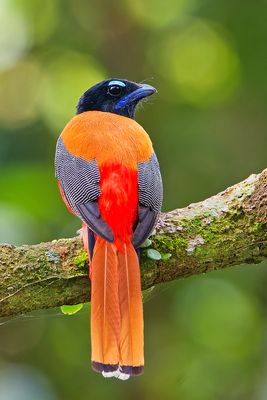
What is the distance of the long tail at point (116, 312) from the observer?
11.2ft

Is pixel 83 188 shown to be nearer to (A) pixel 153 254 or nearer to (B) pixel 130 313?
(A) pixel 153 254

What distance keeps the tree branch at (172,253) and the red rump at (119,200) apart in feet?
0.55

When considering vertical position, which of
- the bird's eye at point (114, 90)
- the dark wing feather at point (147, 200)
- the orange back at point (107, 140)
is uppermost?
the bird's eye at point (114, 90)

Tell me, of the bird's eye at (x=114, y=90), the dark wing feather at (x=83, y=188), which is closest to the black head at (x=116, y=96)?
the bird's eye at (x=114, y=90)

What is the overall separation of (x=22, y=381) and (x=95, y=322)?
1.99 meters

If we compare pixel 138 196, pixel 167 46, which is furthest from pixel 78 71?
pixel 138 196

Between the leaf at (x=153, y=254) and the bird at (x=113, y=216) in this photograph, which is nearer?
the bird at (x=113, y=216)

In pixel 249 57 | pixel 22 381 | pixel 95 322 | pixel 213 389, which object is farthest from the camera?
pixel 249 57

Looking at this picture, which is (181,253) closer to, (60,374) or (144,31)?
(60,374)

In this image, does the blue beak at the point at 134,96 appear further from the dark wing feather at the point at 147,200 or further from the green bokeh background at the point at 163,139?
the dark wing feather at the point at 147,200

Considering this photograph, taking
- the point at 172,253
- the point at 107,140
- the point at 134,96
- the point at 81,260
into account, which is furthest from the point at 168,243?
the point at 134,96

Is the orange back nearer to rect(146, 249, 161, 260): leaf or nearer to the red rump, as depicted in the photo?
the red rump

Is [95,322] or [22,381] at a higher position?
[95,322]

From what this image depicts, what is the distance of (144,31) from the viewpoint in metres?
7.20
